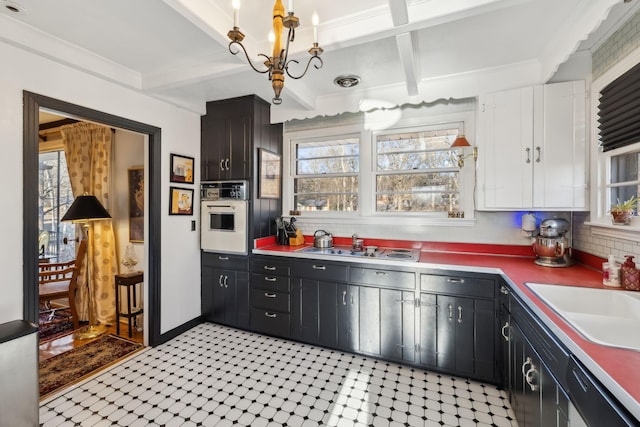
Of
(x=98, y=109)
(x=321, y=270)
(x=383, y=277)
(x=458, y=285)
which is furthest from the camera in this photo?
(x=321, y=270)

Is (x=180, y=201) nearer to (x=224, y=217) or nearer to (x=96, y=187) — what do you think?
(x=224, y=217)

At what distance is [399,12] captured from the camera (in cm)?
158

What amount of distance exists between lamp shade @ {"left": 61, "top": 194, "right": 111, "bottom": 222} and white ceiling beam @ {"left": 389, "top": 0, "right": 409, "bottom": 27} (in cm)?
358

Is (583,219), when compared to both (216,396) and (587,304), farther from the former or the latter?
(216,396)

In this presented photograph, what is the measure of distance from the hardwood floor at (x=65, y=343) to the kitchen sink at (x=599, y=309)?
364cm

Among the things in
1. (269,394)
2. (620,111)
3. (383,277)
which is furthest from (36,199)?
(620,111)

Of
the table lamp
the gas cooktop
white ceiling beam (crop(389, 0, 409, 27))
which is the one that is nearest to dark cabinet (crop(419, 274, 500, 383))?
the gas cooktop

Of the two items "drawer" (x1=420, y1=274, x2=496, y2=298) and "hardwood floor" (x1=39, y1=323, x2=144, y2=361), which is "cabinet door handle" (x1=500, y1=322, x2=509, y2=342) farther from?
"hardwood floor" (x1=39, y1=323, x2=144, y2=361)

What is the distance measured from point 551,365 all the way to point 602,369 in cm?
44

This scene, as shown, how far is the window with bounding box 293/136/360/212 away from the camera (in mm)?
3498

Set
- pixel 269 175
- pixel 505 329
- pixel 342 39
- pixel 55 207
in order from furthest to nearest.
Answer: pixel 55 207 → pixel 269 175 → pixel 505 329 → pixel 342 39

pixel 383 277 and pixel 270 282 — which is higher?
pixel 383 277

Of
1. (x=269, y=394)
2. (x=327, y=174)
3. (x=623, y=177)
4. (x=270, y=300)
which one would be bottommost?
(x=269, y=394)

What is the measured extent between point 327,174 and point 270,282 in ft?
4.79
